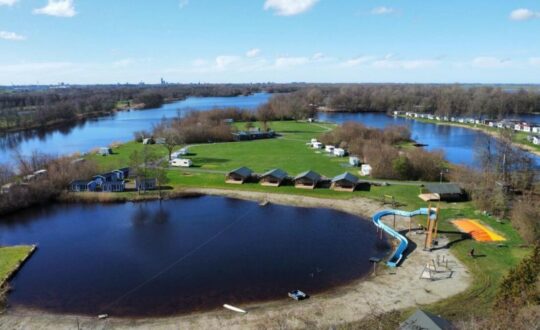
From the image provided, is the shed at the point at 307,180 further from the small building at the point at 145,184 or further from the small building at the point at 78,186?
the small building at the point at 78,186

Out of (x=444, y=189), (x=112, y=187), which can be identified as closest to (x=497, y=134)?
(x=444, y=189)

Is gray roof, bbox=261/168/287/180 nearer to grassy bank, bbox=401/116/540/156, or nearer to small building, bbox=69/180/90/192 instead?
small building, bbox=69/180/90/192

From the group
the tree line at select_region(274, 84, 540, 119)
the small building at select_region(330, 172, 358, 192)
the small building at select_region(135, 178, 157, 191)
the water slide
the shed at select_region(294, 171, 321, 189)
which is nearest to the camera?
the water slide

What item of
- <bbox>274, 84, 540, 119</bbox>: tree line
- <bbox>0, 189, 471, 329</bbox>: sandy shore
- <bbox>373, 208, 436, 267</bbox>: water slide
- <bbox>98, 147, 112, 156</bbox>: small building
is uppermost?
<bbox>274, 84, 540, 119</bbox>: tree line

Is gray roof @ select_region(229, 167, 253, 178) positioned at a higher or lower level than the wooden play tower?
higher

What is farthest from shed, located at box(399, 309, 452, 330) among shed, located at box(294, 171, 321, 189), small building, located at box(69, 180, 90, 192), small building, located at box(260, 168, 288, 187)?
small building, located at box(69, 180, 90, 192)

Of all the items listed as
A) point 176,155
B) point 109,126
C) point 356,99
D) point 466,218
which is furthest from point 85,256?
point 356,99
